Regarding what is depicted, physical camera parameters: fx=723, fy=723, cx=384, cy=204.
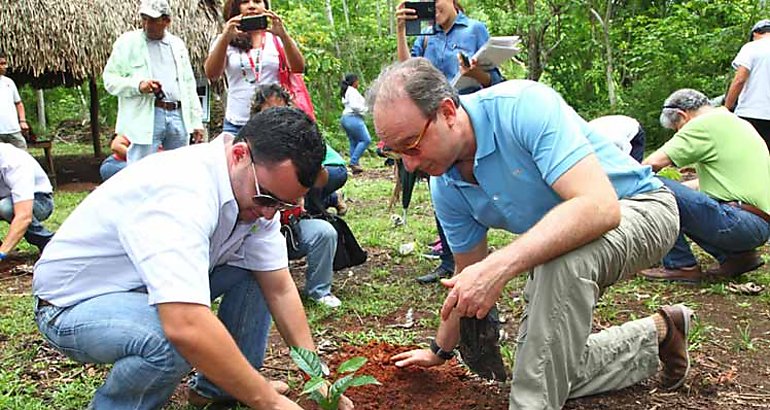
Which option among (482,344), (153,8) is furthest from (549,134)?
(153,8)

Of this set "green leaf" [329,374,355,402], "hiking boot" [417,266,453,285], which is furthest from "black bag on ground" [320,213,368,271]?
"green leaf" [329,374,355,402]

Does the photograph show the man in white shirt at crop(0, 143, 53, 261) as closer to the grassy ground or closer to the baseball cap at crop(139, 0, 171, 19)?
the grassy ground

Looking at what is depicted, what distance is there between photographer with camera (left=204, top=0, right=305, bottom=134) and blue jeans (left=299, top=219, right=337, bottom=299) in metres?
1.15

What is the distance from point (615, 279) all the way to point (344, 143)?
1400 cm

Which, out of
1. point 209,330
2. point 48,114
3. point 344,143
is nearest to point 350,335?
point 209,330

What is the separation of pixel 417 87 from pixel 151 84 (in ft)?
12.8

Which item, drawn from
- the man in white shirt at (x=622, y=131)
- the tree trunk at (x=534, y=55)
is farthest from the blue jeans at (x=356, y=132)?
the man in white shirt at (x=622, y=131)

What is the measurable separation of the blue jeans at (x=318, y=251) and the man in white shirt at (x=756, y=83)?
177 inches

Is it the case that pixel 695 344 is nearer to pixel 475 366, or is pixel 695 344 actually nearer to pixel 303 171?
pixel 475 366

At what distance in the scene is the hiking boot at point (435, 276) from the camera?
469cm

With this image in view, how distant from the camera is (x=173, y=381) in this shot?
232cm

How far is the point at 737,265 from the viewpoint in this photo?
14.7 ft

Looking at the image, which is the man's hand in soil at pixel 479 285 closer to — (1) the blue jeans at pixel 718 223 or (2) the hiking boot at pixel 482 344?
(2) the hiking boot at pixel 482 344

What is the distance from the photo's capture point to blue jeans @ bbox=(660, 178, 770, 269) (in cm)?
426
